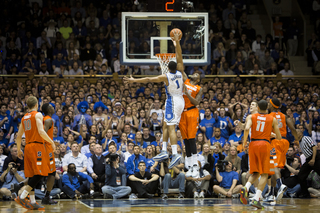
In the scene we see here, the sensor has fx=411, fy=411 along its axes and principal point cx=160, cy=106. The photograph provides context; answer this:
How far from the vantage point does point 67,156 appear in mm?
12203

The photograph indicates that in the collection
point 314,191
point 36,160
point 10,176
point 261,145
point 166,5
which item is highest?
point 166,5

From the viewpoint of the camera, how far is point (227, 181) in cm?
1227

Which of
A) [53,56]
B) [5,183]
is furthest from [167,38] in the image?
[53,56]

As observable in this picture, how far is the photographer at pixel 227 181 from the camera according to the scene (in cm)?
1197

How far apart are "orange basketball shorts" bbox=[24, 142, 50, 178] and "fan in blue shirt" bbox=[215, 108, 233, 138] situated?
687cm

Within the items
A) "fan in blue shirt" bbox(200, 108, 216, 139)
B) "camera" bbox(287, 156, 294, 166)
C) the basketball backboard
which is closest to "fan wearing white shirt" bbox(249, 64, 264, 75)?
"fan in blue shirt" bbox(200, 108, 216, 139)

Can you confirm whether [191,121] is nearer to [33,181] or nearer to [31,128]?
[31,128]

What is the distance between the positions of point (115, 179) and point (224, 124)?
4190 mm

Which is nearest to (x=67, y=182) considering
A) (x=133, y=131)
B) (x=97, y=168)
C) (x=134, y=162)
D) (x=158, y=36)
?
(x=97, y=168)

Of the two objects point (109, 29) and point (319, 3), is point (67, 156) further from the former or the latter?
point (319, 3)

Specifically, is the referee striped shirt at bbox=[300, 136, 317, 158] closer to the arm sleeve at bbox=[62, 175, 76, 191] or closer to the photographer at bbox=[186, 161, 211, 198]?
the photographer at bbox=[186, 161, 211, 198]

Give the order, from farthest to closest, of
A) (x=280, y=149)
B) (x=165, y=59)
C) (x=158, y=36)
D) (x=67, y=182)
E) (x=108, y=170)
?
(x=108, y=170) → (x=67, y=182) → (x=158, y=36) → (x=165, y=59) → (x=280, y=149)

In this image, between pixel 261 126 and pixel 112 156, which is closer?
pixel 261 126

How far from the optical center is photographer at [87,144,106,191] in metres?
12.2
